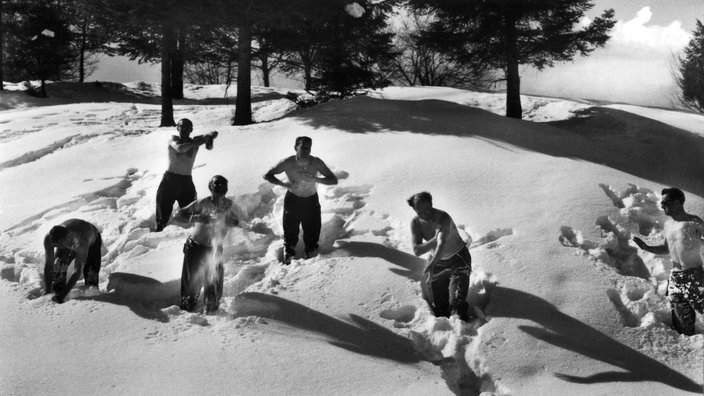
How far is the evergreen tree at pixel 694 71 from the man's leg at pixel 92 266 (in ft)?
99.5

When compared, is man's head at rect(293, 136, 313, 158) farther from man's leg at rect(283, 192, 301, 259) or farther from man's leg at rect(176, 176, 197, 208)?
man's leg at rect(176, 176, 197, 208)

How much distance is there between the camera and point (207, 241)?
585cm

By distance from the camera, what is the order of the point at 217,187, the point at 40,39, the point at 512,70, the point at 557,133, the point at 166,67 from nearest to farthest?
the point at 217,187, the point at 557,133, the point at 166,67, the point at 512,70, the point at 40,39

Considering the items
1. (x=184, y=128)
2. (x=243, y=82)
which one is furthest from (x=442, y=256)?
(x=243, y=82)

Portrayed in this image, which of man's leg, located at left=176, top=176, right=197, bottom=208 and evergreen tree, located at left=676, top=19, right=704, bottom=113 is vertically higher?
evergreen tree, located at left=676, top=19, right=704, bottom=113

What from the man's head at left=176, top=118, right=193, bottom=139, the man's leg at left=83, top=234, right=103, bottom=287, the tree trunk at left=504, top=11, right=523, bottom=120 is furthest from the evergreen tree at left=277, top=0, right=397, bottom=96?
the man's leg at left=83, top=234, right=103, bottom=287

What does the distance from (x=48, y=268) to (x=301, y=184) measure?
2776mm

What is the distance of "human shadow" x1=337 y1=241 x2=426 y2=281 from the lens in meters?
6.68

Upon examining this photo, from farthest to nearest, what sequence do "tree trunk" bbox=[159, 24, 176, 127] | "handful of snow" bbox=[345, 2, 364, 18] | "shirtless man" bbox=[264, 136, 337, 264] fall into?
"handful of snow" bbox=[345, 2, 364, 18]
"tree trunk" bbox=[159, 24, 176, 127]
"shirtless man" bbox=[264, 136, 337, 264]

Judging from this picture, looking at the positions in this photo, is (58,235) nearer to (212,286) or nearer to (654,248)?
(212,286)

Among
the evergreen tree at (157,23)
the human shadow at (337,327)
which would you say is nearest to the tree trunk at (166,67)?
the evergreen tree at (157,23)

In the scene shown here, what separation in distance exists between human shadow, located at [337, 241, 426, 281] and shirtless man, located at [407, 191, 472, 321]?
0.73 m

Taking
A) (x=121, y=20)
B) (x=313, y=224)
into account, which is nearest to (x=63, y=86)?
(x=121, y=20)

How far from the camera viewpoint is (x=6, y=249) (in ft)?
25.1
